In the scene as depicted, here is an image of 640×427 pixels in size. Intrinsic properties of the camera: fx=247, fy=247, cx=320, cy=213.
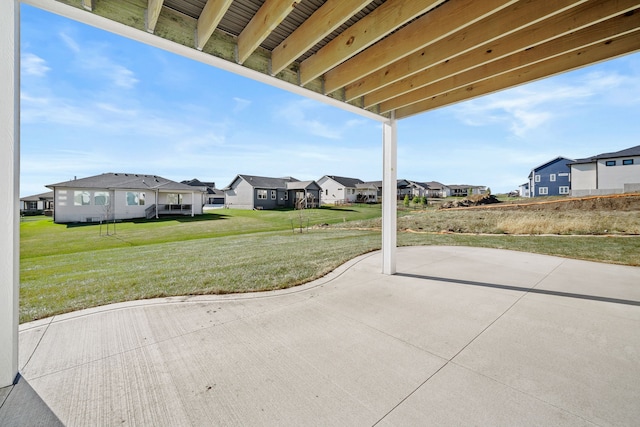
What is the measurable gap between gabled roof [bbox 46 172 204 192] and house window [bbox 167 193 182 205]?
103 centimetres

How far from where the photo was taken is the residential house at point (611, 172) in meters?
15.1

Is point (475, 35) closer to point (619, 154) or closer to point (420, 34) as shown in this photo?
point (420, 34)

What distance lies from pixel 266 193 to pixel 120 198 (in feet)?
44.4

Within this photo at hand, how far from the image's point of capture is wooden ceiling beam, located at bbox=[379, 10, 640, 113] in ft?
7.79

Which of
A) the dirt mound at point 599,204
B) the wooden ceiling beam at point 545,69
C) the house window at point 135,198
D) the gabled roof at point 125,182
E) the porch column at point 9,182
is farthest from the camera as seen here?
the house window at point 135,198

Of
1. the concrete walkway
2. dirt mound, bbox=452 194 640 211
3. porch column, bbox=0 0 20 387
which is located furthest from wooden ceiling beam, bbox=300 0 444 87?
dirt mound, bbox=452 194 640 211

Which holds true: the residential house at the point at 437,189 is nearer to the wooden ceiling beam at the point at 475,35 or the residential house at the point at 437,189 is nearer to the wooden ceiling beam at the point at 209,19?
the wooden ceiling beam at the point at 475,35

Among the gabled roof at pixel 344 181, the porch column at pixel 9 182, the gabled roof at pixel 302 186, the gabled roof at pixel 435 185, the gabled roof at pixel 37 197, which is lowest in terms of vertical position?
the porch column at pixel 9 182

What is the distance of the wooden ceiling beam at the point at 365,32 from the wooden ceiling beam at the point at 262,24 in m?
0.87

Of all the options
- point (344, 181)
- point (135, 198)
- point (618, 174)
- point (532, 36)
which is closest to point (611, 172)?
point (618, 174)

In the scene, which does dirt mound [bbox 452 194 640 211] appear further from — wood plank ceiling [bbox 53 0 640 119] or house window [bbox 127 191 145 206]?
house window [bbox 127 191 145 206]

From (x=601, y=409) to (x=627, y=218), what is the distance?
11479 mm

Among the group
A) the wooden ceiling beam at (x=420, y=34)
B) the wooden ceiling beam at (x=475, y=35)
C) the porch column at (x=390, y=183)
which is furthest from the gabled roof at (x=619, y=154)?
the wooden ceiling beam at (x=420, y=34)

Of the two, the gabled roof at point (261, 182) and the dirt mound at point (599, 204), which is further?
the gabled roof at point (261, 182)
